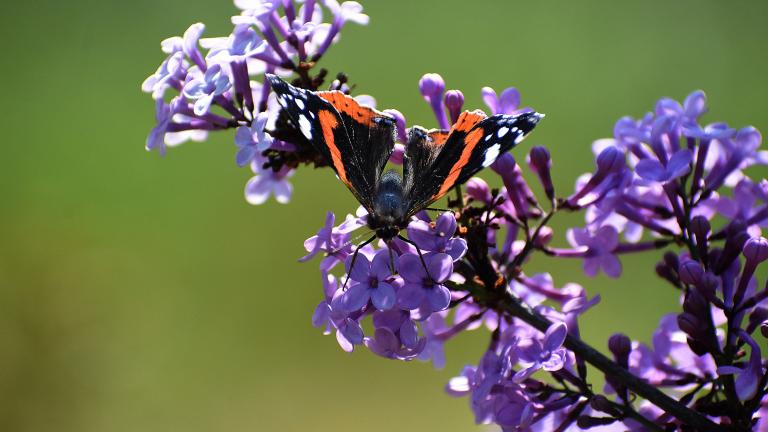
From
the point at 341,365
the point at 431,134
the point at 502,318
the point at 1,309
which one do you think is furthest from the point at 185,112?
the point at 1,309

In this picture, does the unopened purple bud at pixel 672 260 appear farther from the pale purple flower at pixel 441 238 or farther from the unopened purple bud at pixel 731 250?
the pale purple flower at pixel 441 238

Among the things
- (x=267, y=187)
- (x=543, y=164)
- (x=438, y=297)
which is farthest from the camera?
(x=267, y=187)

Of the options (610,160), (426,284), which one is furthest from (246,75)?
(610,160)

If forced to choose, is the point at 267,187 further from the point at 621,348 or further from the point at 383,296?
the point at 621,348

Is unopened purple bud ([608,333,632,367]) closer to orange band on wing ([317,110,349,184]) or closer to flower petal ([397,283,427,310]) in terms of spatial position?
flower petal ([397,283,427,310])

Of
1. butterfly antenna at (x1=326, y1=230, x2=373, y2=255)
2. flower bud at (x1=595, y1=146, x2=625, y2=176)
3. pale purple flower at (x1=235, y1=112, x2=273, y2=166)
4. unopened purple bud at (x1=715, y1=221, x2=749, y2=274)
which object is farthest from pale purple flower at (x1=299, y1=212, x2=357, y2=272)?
unopened purple bud at (x1=715, y1=221, x2=749, y2=274)

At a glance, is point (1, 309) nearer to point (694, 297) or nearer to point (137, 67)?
point (137, 67)
